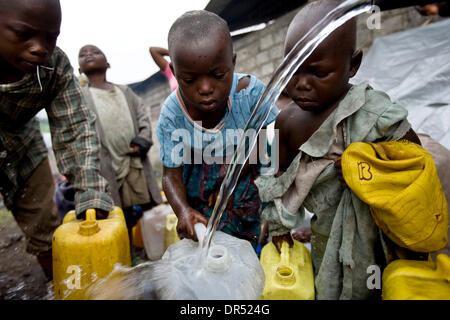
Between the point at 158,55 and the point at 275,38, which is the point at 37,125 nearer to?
the point at 158,55

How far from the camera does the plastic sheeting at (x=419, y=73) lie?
2199 millimetres

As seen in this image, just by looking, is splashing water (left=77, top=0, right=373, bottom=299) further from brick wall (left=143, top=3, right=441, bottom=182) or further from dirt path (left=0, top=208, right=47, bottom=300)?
brick wall (left=143, top=3, right=441, bottom=182)

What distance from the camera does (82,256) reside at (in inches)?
53.6

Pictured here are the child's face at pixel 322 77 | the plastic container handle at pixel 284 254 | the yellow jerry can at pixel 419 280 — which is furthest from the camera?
the plastic container handle at pixel 284 254

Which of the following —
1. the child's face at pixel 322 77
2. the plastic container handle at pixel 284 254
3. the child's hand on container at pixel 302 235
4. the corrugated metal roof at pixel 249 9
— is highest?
the corrugated metal roof at pixel 249 9

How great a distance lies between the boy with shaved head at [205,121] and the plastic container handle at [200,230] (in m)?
0.03

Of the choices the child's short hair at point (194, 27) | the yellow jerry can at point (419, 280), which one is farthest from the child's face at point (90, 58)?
the yellow jerry can at point (419, 280)

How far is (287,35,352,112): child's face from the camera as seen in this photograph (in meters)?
1.18

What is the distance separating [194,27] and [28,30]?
87 cm

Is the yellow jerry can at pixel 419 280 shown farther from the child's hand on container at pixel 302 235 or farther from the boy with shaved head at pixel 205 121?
the child's hand on container at pixel 302 235

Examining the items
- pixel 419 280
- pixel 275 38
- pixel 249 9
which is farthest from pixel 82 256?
pixel 275 38
